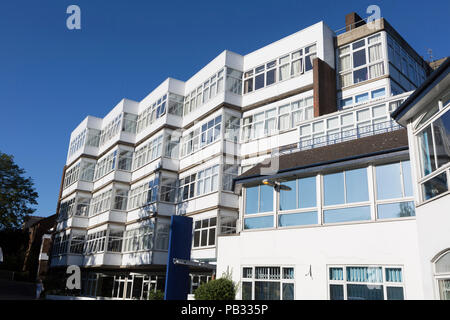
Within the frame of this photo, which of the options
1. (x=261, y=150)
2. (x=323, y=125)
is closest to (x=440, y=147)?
(x=323, y=125)

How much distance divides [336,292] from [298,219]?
2.91 meters

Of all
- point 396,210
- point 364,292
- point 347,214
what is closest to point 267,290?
point 364,292

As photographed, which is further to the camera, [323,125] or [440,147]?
[323,125]

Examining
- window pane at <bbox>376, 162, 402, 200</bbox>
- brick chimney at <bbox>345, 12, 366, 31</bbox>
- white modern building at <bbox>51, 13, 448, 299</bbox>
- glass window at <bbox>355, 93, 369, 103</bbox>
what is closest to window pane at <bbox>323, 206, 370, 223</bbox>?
white modern building at <bbox>51, 13, 448, 299</bbox>

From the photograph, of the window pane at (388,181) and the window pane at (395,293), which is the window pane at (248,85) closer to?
the window pane at (388,181)

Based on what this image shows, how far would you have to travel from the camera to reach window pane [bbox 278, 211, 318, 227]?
1455cm

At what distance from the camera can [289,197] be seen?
15.5 metres

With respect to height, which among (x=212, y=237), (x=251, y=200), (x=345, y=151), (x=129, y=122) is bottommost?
(x=212, y=237)

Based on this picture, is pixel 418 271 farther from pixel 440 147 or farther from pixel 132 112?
pixel 132 112

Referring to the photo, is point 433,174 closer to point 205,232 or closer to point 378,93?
point 378,93

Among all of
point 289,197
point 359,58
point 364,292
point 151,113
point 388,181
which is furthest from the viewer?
point 151,113

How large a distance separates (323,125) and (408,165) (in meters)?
9.95

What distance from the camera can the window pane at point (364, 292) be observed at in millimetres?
12055
